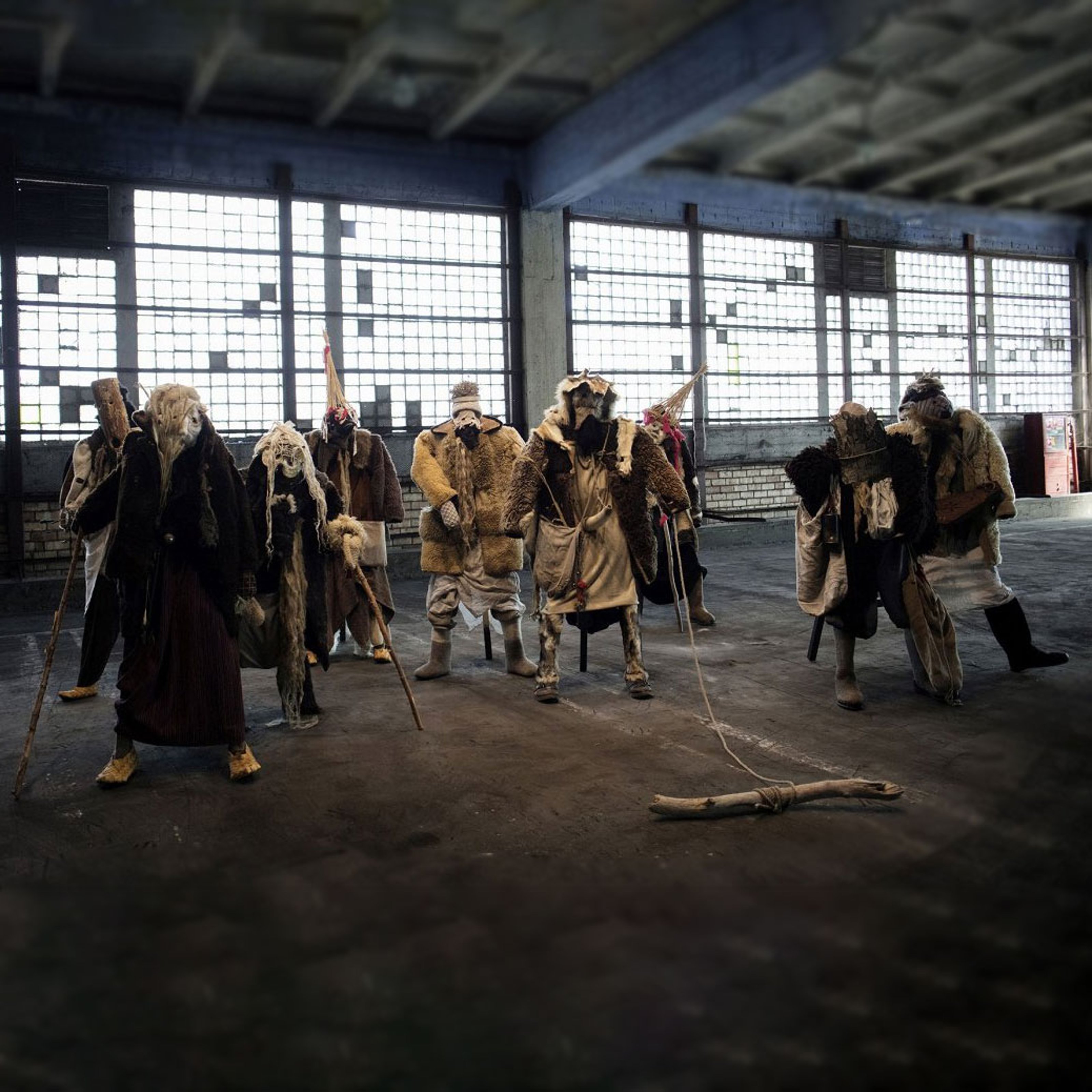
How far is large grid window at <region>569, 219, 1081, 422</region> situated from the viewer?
49.1 ft

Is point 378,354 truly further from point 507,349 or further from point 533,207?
point 533,207

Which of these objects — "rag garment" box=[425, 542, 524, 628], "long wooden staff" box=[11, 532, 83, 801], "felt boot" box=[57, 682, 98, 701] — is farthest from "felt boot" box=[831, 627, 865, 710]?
"felt boot" box=[57, 682, 98, 701]

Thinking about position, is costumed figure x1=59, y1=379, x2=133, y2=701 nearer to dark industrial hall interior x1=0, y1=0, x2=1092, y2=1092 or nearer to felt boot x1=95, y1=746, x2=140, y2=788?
dark industrial hall interior x1=0, y1=0, x2=1092, y2=1092

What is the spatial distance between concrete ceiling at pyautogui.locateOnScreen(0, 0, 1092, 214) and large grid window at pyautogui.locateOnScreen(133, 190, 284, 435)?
1006 cm

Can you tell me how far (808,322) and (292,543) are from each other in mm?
13255

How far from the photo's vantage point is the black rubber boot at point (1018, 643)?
5934 mm

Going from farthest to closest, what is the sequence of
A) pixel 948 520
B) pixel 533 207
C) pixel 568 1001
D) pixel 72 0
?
pixel 533 207 → pixel 948 520 → pixel 568 1001 → pixel 72 0

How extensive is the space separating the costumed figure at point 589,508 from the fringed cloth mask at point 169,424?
2018mm

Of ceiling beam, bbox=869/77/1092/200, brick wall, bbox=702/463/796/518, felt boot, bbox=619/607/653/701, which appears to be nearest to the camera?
ceiling beam, bbox=869/77/1092/200

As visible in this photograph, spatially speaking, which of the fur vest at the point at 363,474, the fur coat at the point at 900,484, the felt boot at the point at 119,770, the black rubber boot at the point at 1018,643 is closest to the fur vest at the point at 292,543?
the felt boot at the point at 119,770

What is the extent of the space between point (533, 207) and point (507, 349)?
1.96 meters

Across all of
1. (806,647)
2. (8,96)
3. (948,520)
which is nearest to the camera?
(8,96)

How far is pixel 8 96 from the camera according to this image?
2.54 m

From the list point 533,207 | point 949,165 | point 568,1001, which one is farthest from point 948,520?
point 533,207
